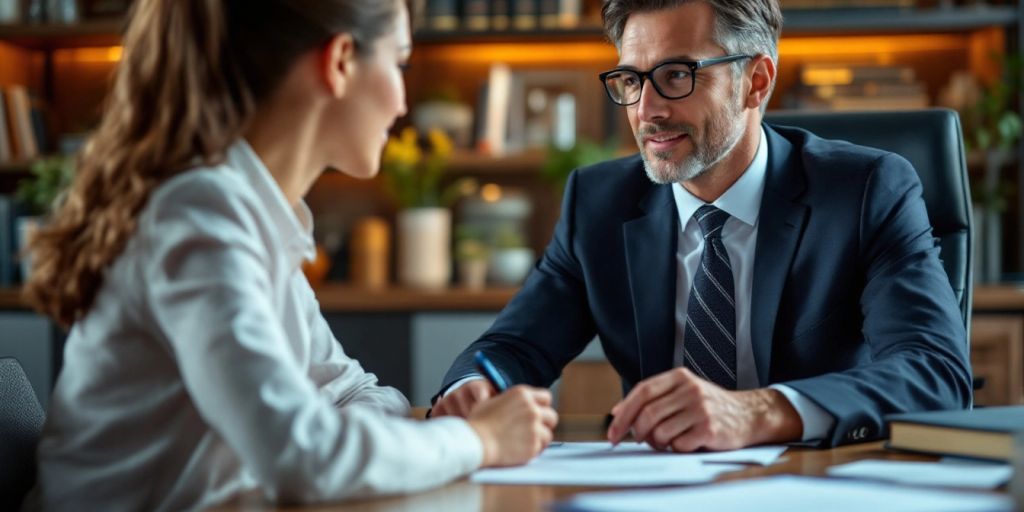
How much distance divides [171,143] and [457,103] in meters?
3.21

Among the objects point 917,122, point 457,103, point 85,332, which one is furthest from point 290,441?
point 457,103

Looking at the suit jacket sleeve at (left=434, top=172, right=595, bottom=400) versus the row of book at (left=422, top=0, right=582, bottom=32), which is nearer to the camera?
the suit jacket sleeve at (left=434, top=172, right=595, bottom=400)

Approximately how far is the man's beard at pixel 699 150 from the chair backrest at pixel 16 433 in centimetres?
99

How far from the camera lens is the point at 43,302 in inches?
44.1

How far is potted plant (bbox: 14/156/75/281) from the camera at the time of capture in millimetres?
4133

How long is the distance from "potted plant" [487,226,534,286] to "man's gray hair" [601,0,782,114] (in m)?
2.16

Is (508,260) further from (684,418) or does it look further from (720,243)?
(684,418)

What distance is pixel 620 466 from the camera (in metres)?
1.19

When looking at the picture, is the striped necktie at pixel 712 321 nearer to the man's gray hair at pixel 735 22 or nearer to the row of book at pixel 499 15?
the man's gray hair at pixel 735 22

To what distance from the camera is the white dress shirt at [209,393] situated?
3.12 feet

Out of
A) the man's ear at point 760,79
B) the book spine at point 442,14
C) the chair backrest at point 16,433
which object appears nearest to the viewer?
the chair backrest at point 16,433

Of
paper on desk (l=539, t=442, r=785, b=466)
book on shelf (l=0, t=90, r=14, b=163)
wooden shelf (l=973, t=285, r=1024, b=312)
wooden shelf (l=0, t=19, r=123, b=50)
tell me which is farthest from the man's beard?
book on shelf (l=0, t=90, r=14, b=163)

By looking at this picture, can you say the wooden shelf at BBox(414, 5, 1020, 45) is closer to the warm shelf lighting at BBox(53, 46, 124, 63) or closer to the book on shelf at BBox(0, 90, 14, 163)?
the warm shelf lighting at BBox(53, 46, 124, 63)

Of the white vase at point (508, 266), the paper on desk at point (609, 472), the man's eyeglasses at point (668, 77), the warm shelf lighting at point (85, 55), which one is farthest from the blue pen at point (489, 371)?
the warm shelf lighting at point (85, 55)
